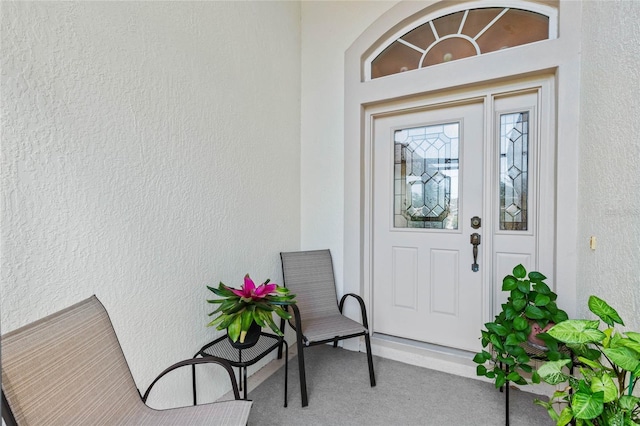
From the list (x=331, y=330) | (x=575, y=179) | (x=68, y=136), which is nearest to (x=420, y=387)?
(x=331, y=330)

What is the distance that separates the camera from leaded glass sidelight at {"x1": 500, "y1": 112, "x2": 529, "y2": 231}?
2.21 m

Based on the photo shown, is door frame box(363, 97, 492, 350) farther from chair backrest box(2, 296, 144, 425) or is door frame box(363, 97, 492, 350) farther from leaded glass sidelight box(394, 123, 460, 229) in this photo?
chair backrest box(2, 296, 144, 425)

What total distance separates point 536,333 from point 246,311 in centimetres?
165

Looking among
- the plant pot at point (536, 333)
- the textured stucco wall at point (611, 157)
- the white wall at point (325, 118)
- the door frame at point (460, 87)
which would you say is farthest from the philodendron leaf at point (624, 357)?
the white wall at point (325, 118)

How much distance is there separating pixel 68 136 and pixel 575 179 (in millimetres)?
2734

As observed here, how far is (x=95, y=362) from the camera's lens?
1110 millimetres

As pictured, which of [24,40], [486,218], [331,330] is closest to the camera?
[24,40]

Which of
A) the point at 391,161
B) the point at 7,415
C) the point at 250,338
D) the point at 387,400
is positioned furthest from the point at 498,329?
the point at 7,415

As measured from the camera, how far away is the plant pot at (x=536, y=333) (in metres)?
1.70

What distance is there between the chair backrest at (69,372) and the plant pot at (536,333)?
2.02m

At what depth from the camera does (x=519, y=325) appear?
1.67m

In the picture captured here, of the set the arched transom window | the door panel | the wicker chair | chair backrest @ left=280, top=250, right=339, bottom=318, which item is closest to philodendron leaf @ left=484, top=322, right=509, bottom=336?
the door panel

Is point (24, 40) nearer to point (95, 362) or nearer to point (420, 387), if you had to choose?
point (95, 362)

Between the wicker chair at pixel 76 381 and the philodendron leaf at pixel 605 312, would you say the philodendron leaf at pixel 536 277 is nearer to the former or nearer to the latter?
the philodendron leaf at pixel 605 312
